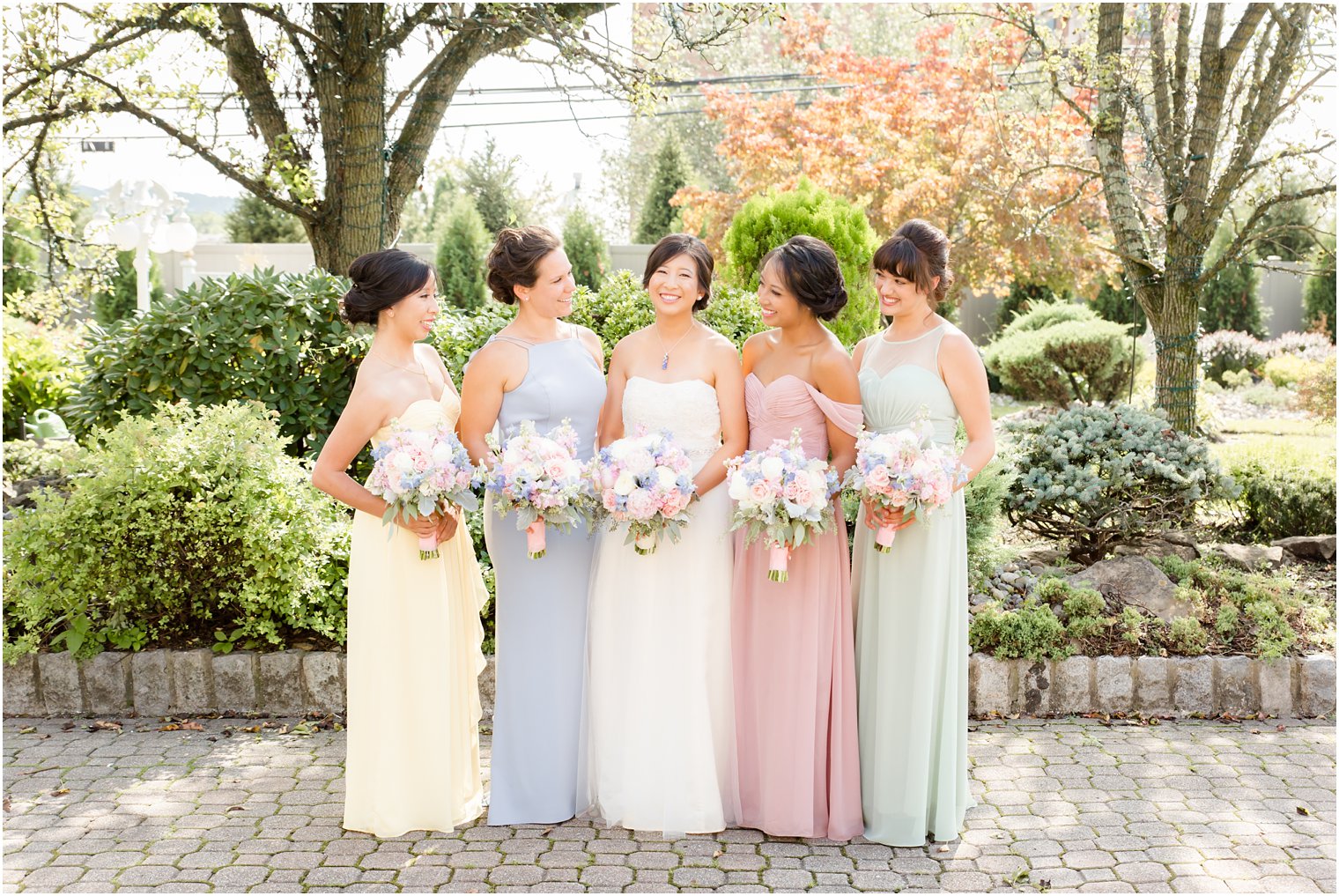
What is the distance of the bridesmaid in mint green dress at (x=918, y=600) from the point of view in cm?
A: 417

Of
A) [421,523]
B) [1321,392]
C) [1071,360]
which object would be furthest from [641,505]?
[1071,360]

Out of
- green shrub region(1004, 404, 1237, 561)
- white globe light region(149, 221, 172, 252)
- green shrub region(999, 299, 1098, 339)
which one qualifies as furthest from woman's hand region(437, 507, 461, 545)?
green shrub region(999, 299, 1098, 339)

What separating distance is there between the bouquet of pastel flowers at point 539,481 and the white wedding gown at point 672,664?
0.39 m

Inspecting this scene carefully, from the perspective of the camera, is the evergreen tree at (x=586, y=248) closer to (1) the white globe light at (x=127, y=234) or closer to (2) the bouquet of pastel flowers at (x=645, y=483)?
(1) the white globe light at (x=127, y=234)

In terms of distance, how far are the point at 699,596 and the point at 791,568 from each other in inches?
15.0

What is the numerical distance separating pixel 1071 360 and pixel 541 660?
1263 centimetres

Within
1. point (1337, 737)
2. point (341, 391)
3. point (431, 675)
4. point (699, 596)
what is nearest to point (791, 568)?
point (699, 596)

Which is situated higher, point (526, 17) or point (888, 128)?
point (888, 128)

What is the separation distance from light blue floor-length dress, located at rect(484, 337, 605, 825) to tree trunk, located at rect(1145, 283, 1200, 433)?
5514mm

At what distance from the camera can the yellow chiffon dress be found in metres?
4.20

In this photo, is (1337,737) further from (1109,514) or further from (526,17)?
(526,17)

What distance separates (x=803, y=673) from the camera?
13.8ft

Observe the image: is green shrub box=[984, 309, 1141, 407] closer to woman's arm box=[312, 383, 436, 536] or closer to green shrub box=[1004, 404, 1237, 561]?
green shrub box=[1004, 404, 1237, 561]

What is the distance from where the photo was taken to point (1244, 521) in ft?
27.3
